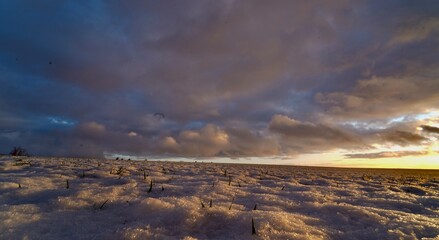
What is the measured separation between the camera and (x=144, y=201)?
144 inches

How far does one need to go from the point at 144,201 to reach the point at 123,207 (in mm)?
253

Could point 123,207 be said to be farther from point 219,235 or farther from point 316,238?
point 316,238

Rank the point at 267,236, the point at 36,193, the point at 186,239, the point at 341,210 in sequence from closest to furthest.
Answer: the point at 186,239 → the point at 267,236 → the point at 341,210 → the point at 36,193

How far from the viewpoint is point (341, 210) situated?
389 centimetres

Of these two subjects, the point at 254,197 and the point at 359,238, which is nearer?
the point at 359,238

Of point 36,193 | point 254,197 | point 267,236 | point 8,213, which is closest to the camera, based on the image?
point 267,236

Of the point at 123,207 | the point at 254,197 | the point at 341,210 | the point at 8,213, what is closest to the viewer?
the point at 8,213

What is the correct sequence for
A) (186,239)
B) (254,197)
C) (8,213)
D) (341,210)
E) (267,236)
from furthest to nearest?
(254,197)
(341,210)
(8,213)
(267,236)
(186,239)

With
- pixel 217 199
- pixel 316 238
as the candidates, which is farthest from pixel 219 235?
pixel 217 199

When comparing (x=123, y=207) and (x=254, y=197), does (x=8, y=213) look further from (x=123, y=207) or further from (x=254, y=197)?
(x=254, y=197)

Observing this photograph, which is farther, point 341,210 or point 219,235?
point 341,210

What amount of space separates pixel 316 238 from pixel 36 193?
146 inches

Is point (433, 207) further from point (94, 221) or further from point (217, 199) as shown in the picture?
point (94, 221)

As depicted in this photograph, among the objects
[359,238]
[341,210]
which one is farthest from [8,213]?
[341,210]
